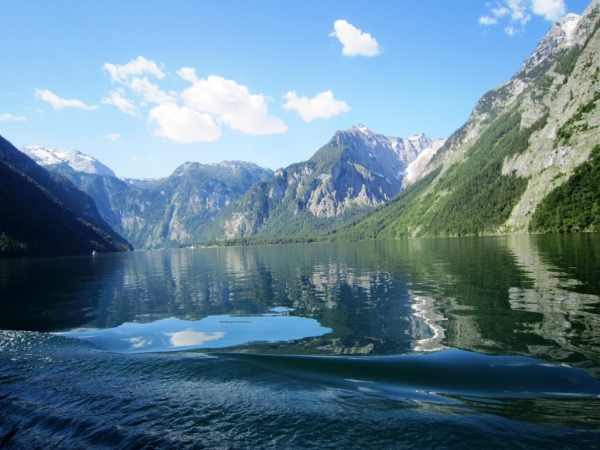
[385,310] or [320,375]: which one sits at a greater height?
[320,375]

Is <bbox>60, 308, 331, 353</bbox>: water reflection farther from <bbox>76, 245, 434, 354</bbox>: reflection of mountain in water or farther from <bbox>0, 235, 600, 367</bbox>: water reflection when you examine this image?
<bbox>76, 245, 434, 354</bbox>: reflection of mountain in water

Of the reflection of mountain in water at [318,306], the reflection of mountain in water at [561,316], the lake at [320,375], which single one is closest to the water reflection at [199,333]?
the lake at [320,375]

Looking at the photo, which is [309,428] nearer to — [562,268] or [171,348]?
[171,348]

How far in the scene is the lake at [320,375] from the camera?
7.41 meters

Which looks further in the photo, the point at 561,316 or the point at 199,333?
the point at 199,333

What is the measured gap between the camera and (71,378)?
11.5m

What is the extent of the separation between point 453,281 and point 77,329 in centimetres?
2804

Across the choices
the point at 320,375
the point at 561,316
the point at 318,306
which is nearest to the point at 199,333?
the point at 318,306

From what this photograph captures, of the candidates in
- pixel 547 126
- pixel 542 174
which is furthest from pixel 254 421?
pixel 547 126

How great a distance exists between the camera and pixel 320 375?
1111 centimetres

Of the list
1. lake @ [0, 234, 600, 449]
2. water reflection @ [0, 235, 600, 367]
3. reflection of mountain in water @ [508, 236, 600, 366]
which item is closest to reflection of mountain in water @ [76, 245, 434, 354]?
water reflection @ [0, 235, 600, 367]

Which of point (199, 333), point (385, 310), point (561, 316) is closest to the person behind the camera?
point (561, 316)

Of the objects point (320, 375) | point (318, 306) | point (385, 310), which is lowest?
point (318, 306)

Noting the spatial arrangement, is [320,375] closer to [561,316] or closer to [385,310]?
[385,310]
